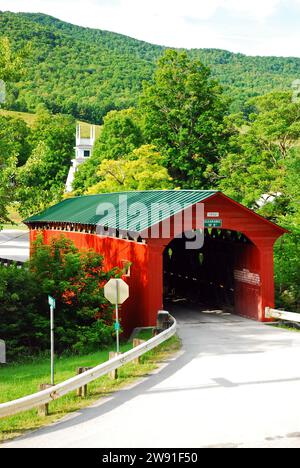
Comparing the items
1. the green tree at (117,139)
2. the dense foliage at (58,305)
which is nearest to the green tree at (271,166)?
the green tree at (117,139)

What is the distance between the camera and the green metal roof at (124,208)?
21.2 m

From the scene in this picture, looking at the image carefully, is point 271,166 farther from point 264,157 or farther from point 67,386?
point 67,386

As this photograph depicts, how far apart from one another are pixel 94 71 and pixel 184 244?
478ft

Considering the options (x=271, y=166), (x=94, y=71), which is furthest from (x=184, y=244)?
(x=94, y=71)

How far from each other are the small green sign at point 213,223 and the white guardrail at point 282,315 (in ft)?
10.0

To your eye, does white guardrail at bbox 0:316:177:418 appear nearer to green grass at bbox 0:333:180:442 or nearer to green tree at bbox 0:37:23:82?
green grass at bbox 0:333:180:442

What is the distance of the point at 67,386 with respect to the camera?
11344mm

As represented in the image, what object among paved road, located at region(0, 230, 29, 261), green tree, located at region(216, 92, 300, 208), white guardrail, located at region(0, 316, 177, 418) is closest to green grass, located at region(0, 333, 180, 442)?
white guardrail, located at region(0, 316, 177, 418)

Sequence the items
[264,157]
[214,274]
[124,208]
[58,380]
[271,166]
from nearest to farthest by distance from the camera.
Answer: [58,380] → [124,208] → [214,274] → [264,157] → [271,166]

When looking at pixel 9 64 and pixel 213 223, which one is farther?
pixel 9 64

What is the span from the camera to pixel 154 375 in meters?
13.7

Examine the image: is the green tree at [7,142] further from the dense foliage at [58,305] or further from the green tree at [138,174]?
the green tree at [138,174]

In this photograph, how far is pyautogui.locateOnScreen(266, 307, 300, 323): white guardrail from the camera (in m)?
20.2

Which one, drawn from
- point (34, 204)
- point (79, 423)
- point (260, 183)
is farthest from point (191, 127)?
point (79, 423)
